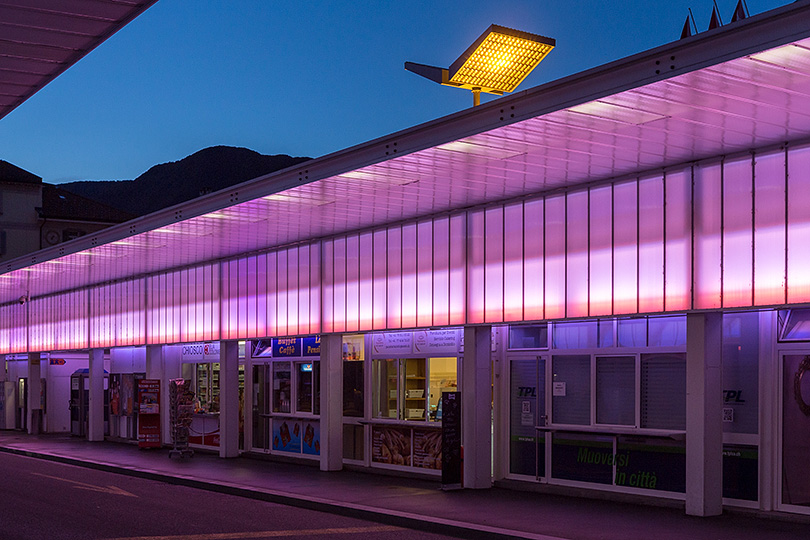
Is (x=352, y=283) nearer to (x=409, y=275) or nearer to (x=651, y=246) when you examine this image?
(x=409, y=275)

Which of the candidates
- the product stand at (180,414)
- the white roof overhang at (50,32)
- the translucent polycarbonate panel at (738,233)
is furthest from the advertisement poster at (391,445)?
the white roof overhang at (50,32)

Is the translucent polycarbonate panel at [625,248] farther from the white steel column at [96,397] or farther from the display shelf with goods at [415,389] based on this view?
the white steel column at [96,397]

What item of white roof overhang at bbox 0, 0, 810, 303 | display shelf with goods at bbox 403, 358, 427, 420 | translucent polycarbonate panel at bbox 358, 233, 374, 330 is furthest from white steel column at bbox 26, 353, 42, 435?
display shelf with goods at bbox 403, 358, 427, 420

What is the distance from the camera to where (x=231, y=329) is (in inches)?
950

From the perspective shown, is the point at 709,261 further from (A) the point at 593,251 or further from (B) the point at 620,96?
(B) the point at 620,96

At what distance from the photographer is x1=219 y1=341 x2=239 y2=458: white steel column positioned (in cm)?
2409

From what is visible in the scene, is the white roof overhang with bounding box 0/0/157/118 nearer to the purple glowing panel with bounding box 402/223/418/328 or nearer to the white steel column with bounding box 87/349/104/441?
the purple glowing panel with bounding box 402/223/418/328

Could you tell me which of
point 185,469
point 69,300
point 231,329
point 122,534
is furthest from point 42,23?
point 69,300

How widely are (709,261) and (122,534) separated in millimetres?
8674

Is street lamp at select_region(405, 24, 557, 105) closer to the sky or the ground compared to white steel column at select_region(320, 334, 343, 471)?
closer to the sky

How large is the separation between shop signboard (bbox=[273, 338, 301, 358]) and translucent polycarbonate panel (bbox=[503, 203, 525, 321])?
827 cm

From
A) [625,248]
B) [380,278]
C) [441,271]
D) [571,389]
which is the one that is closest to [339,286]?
[380,278]

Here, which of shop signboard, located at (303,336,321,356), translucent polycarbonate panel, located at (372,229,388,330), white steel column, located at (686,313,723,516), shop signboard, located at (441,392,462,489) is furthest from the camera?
shop signboard, located at (303,336,321,356)

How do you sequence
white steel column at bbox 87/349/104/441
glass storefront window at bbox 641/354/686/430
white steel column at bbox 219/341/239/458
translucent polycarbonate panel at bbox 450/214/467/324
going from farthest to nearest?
white steel column at bbox 87/349/104/441, white steel column at bbox 219/341/239/458, translucent polycarbonate panel at bbox 450/214/467/324, glass storefront window at bbox 641/354/686/430
